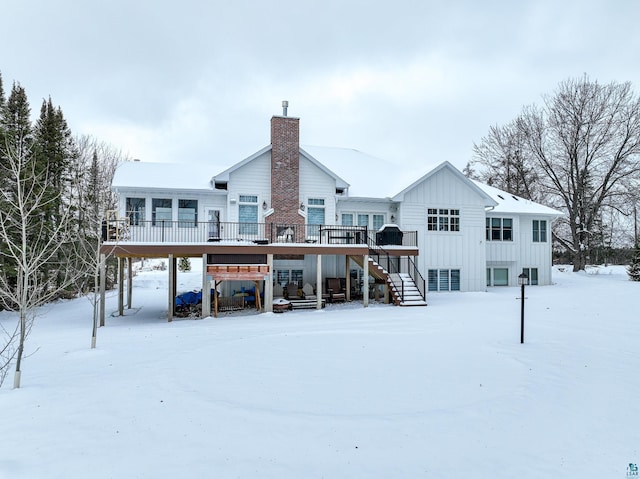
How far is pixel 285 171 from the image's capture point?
1827 cm

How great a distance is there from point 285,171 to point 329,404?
13.6 metres

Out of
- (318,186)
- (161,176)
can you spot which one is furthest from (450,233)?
(161,176)

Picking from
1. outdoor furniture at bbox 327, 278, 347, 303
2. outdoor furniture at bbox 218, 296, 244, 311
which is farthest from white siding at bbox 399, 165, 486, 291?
outdoor furniture at bbox 218, 296, 244, 311

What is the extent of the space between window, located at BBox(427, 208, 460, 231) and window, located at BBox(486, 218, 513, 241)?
3857mm

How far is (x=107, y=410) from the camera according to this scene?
5652 millimetres

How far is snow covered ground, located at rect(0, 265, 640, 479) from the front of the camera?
4.43 metres

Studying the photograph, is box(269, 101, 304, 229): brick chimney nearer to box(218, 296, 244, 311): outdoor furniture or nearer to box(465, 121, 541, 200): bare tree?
box(218, 296, 244, 311): outdoor furniture

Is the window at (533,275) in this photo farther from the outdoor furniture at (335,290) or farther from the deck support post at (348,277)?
the outdoor furniture at (335,290)

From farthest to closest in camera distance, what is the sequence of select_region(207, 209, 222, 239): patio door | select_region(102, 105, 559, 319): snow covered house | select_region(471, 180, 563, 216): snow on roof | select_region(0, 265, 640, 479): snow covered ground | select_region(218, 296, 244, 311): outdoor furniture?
select_region(471, 180, 563, 216): snow on roof
select_region(207, 209, 222, 239): patio door
select_region(218, 296, 244, 311): outdoor furniture
select_region(102, 105, 559, 319): snow covered house
select_region(0, 265, 640, 479): snow covered ground

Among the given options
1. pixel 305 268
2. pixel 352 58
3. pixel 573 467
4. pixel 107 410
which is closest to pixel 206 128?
pixel 352 58

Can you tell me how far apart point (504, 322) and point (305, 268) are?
923 cm

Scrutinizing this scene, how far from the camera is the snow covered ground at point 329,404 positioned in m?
4.43

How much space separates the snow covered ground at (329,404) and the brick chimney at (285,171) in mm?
7616

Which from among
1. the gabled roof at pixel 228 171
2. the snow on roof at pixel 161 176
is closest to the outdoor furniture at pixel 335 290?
the gabled roof at pixel 228 171
